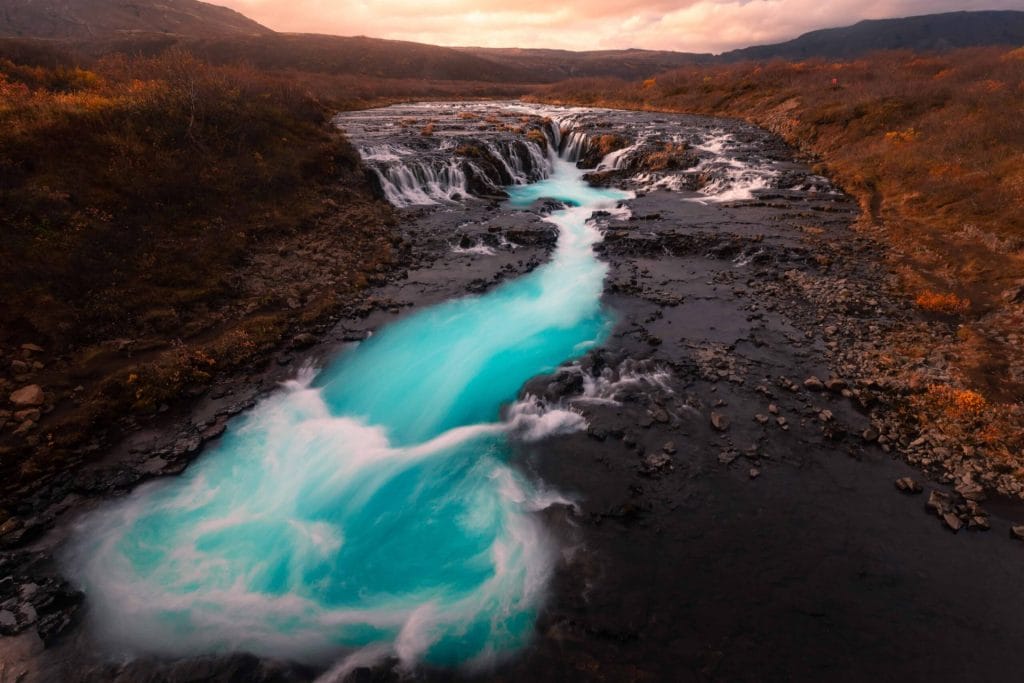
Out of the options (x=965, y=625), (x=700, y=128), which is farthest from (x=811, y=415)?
(x=700, y=128)

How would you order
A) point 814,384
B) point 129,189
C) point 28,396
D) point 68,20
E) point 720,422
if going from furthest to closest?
point 68,20 → point 129,189 → point 814,384 → point 720,422 → point 28,396

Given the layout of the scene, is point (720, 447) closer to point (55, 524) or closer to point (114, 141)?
point (55, 524)

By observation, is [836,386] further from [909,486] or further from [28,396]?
[28,396]

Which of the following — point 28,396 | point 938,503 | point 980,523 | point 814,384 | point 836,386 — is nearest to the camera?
point 980,523

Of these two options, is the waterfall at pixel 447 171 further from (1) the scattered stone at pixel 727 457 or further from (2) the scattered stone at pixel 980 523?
(2) the scattered stone at pixel 980 523

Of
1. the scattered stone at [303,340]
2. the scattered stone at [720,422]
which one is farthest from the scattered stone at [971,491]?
the scattered stone at [303,340]

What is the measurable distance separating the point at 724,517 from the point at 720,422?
3.03m

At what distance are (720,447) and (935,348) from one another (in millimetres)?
8833

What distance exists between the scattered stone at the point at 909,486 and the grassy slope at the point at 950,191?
2440mm

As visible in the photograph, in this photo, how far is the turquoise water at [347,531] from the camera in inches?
342

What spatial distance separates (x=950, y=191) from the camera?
24141mm

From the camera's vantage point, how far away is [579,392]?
14.2 metres

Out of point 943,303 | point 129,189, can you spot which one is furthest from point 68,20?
point 943,303

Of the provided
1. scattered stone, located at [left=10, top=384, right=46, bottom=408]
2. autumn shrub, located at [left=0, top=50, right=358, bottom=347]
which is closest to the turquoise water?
scattered stone, located at [left=10, top=384, right=46, bottom=408]
